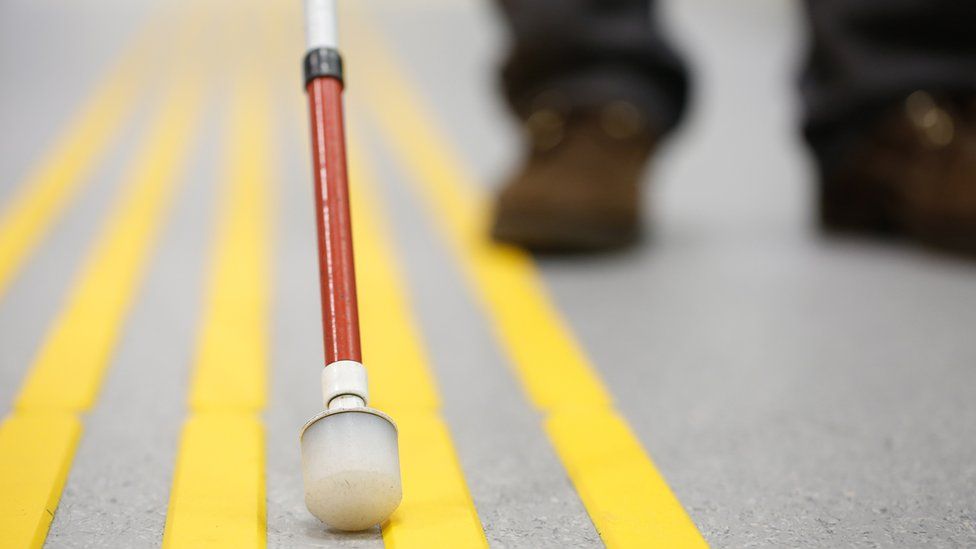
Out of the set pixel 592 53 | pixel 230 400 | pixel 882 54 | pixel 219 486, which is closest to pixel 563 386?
pixel 230 400

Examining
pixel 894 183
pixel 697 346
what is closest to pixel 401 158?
pixel 894 183

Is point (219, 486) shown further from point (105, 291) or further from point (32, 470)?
point (105, 291)

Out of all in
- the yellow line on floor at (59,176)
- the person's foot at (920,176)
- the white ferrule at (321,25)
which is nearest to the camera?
Result: the white ferrule at (321,25)

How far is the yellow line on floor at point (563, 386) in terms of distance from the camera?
41.8 inches

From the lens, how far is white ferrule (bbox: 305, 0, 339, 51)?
1.17 m

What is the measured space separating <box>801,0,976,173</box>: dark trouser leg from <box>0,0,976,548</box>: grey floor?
0.30 m

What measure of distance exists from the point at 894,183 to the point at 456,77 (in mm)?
3212

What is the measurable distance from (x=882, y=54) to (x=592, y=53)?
0.59 meters

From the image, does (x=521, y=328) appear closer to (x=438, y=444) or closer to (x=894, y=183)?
(x=438, y=444)

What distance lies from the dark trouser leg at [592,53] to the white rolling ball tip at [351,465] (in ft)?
4.86

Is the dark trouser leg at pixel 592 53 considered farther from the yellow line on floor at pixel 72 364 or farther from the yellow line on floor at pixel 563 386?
the yellow line on floor at pixel 72 364

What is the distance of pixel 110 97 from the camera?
445cm

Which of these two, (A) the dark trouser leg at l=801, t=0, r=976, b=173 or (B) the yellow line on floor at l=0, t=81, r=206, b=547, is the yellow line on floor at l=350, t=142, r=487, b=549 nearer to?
(B) the yellow line on floor at l=0, t=81, r=206, b=547

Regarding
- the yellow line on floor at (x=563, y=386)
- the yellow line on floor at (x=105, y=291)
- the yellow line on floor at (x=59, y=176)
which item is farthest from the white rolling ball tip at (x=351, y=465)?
the yellow line on floor at (x=59, y=176)
